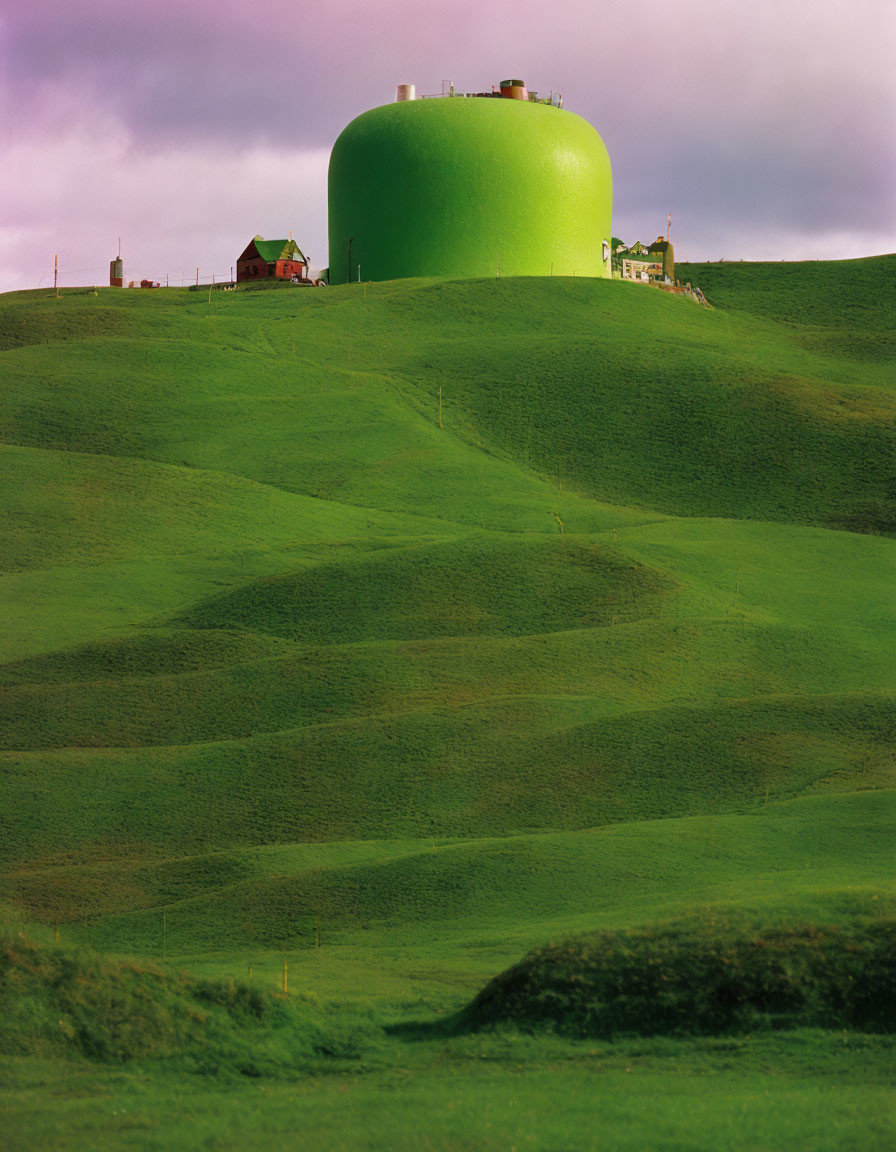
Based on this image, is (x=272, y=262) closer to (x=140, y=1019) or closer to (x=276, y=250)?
(x=276, y=250)

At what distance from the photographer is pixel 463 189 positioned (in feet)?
296

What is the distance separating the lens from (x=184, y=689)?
1334 inches

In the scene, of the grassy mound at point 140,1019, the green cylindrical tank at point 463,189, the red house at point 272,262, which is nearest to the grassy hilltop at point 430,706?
the grassy mound at point 140,1019

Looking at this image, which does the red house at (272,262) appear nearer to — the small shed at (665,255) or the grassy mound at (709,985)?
the small shed at (665,255)

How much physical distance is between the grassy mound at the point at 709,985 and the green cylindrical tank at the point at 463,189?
258 ft

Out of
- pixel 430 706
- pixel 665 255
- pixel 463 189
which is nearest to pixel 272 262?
pixel 463 189

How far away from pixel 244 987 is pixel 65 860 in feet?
35.2

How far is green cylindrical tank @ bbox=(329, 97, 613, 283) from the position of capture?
89812 mm

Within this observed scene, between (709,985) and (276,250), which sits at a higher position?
(276,250)

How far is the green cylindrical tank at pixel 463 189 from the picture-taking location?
295ft

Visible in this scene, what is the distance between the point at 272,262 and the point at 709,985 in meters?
90.9

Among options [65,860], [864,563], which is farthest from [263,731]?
[864,563]

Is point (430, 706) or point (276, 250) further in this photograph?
point (276, 250)

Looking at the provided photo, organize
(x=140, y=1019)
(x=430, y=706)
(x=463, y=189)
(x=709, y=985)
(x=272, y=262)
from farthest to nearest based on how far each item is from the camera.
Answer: (x=272, y=262) → (x=463, y=189) → (x=430, y=706) → (x=709, y=985) → (x=140, y=1019)
